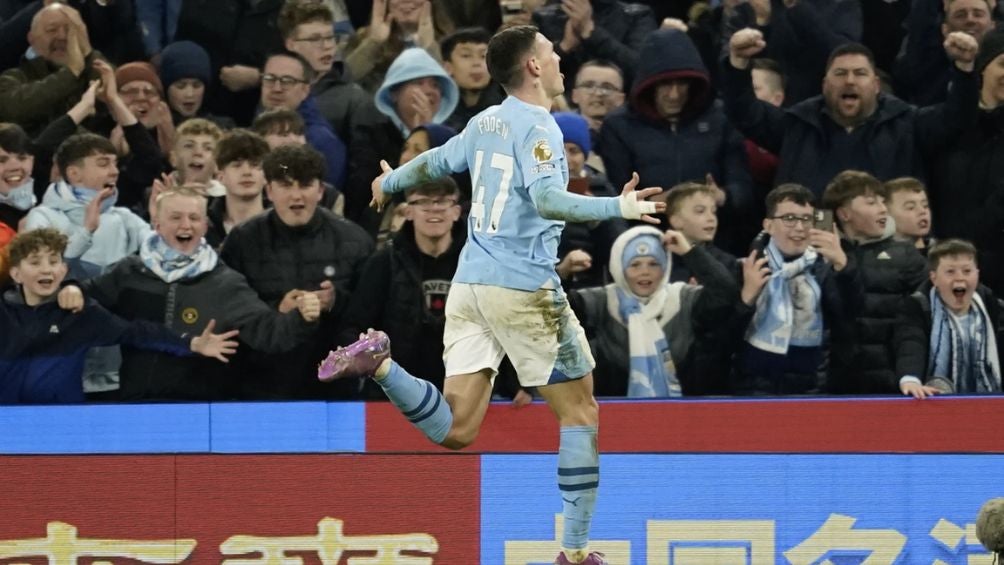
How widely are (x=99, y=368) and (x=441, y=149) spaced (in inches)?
114

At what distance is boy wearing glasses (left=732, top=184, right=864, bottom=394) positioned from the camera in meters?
9.08

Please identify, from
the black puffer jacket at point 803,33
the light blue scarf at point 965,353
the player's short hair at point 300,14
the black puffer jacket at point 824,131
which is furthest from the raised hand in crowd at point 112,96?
the light blue scarf at point 965,353

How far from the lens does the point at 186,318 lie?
926 cm

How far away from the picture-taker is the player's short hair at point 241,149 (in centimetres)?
988

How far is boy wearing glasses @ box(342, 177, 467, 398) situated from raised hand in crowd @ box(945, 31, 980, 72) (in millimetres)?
2815

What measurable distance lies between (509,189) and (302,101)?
413 cm

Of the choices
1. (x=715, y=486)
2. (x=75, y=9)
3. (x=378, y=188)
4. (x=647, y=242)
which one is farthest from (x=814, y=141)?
(x=75, y=9)

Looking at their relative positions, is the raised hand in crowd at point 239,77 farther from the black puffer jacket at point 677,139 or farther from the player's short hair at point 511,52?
the player's short hair at point 511,52

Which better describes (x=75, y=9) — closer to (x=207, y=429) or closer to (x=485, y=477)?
(x=207, y=429)

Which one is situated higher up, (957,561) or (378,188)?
(378,188)

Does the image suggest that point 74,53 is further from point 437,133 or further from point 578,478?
point 578,478

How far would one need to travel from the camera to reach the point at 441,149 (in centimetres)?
731

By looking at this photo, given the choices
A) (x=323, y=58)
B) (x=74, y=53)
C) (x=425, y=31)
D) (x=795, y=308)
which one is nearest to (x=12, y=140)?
(x=74, y=53)

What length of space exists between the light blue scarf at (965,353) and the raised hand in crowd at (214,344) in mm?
3371
